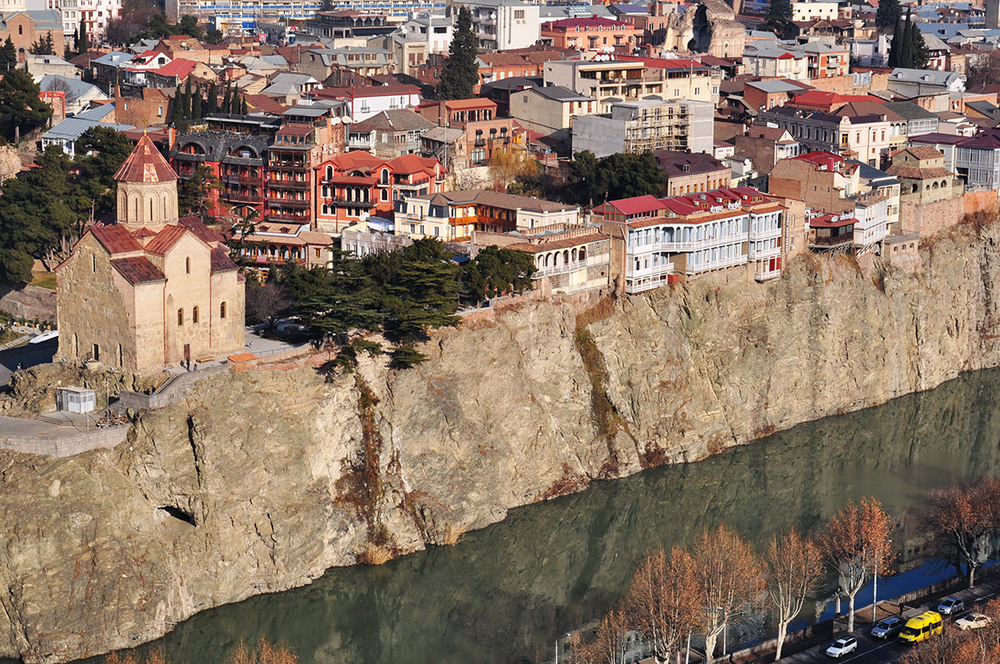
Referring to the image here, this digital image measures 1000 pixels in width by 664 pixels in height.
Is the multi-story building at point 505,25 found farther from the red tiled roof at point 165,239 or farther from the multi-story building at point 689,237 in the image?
the red tiled roof at point 165,239

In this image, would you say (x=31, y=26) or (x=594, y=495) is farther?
(x=31, y=26)

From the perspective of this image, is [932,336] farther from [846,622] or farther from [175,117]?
[175,117]

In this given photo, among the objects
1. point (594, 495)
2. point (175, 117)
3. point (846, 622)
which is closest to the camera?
point (846, 622)

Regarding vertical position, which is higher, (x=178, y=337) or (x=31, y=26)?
(x=31, y=26)

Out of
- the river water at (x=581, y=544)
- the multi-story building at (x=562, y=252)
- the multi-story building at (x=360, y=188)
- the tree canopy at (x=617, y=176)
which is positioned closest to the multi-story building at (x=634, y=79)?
the tree canopy at (x=617, y=176)

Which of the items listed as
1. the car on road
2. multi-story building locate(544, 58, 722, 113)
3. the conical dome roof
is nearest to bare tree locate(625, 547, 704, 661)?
the car on road

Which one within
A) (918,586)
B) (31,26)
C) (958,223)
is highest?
(31,26)

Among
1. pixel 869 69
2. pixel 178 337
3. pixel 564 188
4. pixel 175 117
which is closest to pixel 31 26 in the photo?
pixel 175 117
